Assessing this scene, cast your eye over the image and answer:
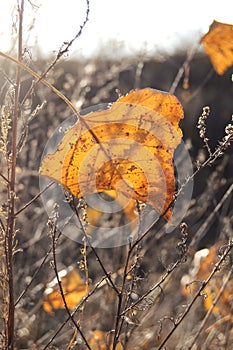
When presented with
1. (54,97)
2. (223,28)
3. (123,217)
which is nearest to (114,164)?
(223,28)

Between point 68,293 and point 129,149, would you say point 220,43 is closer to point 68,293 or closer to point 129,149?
point 129,149

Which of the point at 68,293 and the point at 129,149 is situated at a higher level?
the point at 68,293

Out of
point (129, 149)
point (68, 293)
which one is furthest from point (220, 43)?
point (68, 293)

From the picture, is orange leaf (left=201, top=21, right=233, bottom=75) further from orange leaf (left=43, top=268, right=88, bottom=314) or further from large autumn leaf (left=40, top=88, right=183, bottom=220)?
orange leaf (left=43, top=268, right=88, bottom=314)

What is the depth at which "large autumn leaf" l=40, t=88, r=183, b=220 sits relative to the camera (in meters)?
1.00

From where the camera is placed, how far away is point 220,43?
1423 millimetres

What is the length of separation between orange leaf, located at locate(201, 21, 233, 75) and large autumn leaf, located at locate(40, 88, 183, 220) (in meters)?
0.42

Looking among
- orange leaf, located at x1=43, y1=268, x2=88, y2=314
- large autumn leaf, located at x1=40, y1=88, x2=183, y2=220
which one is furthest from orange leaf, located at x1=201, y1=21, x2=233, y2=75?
orange leaf, located at x1=43, y1=268, x2=88, y2=314

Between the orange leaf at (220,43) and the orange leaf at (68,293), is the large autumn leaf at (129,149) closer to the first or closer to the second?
the orange leaf at (220,43)

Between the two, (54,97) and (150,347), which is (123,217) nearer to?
(150,347)

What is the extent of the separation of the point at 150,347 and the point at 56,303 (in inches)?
27.4

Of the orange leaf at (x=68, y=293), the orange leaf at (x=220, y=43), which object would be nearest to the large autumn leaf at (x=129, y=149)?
the orange leaf at (x=220, y=43)

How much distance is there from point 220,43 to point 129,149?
1.78ft

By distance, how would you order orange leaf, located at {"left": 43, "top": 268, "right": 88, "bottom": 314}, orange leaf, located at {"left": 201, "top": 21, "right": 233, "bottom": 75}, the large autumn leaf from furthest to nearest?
1. orange leaf, located at {"left": 43, "top": 268, "right": 88, "bottom": 314}
2. orange leaf, located at {"left": 201, "top": 21, "right": 233, "bottom": 75}
3. the large autumn leaf
